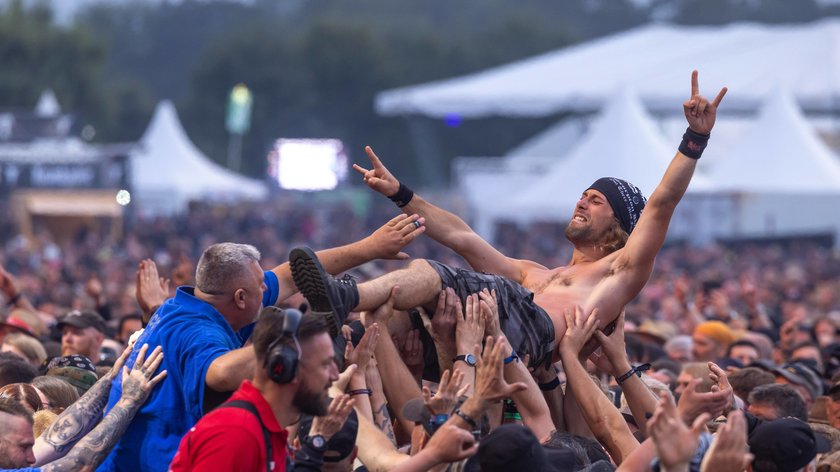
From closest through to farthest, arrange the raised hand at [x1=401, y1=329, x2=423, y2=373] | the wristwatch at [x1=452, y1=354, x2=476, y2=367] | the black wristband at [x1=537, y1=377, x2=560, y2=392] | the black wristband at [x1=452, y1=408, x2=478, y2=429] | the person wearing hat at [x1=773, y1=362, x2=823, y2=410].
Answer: the black wristband at [x1=452, y1=408, x2=478, y2=429] < the wristwatch at [x1=452, y1=354, x2=476, y2=367] < the raised hand at [x1=401, y1=329, x2=423, y2=373] < the black wristband at [x1=537, y1=377, x2=560, y2=392] < the person wearing hat at [x1=773, y1=362, x2=823, y2=410]

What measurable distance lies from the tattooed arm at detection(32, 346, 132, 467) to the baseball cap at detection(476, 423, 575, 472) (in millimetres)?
1442


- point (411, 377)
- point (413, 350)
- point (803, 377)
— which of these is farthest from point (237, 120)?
point (411, 377)

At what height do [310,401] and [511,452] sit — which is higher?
[310,401]

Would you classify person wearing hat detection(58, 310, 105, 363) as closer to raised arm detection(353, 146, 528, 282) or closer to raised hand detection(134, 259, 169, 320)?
raised hand detection(134, 259, 169, 320)

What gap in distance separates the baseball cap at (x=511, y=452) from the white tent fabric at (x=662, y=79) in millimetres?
37060

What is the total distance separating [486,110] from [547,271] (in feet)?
122

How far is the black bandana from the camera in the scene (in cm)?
639

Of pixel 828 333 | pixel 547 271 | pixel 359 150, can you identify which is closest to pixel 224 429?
pixel 547 271

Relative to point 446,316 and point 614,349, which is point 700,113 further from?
point 446,316

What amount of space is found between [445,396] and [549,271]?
6.89 ft

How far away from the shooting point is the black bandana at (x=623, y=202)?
21.0 ft

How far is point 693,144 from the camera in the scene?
584 centimetres

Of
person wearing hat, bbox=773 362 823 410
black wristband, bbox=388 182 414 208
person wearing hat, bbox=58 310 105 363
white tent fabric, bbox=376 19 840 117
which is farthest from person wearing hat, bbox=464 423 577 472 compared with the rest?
white tent fabric, bbox=376 19 840 117

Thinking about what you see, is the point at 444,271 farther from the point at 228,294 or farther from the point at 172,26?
the point at 172,26
